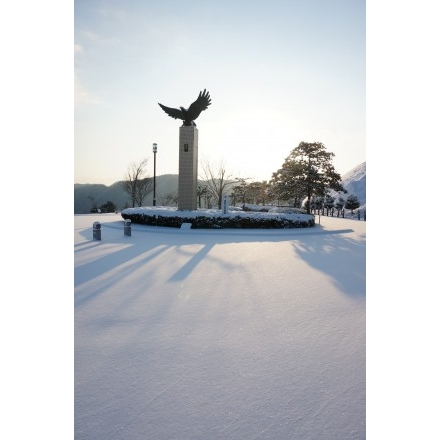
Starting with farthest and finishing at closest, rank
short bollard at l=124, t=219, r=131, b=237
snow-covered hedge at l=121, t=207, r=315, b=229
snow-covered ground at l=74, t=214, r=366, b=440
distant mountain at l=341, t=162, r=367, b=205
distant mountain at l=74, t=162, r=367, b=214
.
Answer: distant mountain at l=341, t=162, r=367, b=205 < distant mountain at l=74, t=162, r=367, b=214 < snow-covered hedge at l=121, t=207, r=315, b=229 < short bollard at l=124, t=219, r=131, b=237 < snow-covered ground at l=74, t=214, r=366, b=440

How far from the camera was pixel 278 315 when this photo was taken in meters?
3.73

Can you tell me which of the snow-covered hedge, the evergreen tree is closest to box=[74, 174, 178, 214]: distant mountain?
Result: the evergreen tree

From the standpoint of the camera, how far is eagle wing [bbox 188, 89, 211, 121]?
17.2 m

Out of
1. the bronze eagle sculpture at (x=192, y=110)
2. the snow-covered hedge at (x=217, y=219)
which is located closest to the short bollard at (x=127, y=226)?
the snow-covered hedge at (x=217, y=219)

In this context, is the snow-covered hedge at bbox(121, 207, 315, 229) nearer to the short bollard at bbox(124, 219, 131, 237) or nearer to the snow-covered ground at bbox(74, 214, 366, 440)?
the short bollard at bbox(124, 219, 131, 237)

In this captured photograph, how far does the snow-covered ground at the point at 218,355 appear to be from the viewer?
1957 mm

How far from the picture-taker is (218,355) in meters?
2.74

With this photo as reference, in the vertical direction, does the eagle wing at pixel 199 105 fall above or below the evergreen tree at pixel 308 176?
above

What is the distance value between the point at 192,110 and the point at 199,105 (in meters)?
0.51

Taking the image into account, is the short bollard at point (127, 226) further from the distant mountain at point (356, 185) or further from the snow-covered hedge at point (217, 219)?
the distant mountain at point (356, 185)

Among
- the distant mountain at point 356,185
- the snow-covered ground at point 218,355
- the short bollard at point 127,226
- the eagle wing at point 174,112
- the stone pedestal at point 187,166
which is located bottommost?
the snow-covered ground at point 218,355

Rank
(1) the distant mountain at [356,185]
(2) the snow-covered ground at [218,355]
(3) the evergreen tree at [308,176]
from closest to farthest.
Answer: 1. (2) the snow-covered ground at [218,355]
2. (3) the evergreen tree at [308,176]
3. (1) the distant mountain at [356,185]

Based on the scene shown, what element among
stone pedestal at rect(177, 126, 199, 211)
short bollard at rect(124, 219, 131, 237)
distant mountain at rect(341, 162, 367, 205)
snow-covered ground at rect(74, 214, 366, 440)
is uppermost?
distant mountain at rect(341, 162, 367, 205)
